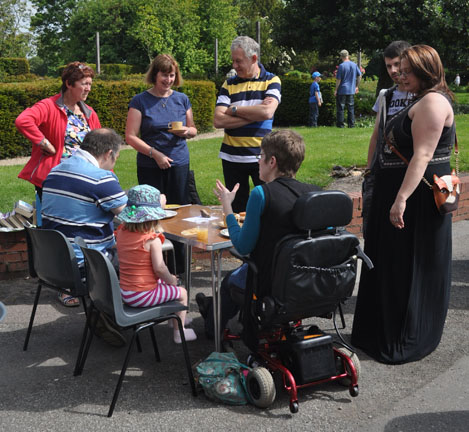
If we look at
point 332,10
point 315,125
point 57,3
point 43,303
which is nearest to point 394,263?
point 43,303

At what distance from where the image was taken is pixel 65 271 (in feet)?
13.5

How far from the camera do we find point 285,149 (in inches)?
142

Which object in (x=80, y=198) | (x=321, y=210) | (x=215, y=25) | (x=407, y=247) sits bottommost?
(x=407, y=247)

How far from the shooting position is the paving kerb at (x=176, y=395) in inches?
136

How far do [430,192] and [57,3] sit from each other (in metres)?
72.9

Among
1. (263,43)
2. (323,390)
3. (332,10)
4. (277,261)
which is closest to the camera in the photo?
(277,261)

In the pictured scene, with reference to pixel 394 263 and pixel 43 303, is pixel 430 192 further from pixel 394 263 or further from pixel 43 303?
pixel 43 303

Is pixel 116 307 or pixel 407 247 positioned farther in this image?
pixel 407 247

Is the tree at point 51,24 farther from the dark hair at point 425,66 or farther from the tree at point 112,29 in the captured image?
the dark hair at point 425,66

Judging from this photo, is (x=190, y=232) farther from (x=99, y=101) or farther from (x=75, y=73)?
(x=99, y=101)

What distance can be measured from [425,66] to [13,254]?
400 centimetres

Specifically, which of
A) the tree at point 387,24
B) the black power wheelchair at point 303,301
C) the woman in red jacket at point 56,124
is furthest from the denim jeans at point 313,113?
the black power wheelchair at point 303,301

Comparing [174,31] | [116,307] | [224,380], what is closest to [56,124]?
[116,307]

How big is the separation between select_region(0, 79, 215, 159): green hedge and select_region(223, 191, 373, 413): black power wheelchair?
33.6 ft
